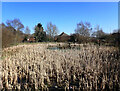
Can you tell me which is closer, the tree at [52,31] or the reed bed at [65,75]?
the reed bed at [65,75]

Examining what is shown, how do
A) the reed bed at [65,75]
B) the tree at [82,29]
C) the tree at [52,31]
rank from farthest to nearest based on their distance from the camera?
1. the tree at [52,31]
2. the tree at [82,29]
3. the reed bed at [65,75]

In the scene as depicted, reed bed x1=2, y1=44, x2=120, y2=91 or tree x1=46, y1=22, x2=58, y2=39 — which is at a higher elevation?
tree x1=46, y1=22, x2=58, y2=39

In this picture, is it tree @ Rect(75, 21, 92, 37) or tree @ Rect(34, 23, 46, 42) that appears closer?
tree @ Rect(75, 21, 92, 37)

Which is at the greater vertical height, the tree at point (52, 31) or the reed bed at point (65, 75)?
the tree at point (52, 31)

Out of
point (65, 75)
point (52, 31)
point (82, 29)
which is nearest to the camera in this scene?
point (65, 75)

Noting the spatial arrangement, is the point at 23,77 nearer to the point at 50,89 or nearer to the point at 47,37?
the point at 50,89

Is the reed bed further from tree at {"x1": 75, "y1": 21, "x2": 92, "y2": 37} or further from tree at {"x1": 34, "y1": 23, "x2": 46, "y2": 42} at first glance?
tree at {"x1": 34, "y1": 23, "x2": 46, "y2": 42}

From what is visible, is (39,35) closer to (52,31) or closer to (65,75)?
(52,31)

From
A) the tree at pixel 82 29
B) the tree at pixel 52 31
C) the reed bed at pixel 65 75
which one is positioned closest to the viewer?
the reed bed at pixel 65 75

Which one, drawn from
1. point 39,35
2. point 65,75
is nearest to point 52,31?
point 39,35

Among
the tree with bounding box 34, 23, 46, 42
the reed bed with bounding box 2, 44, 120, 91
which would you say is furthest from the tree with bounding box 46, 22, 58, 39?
the reed bed with bounding box 2, 44, 120, 91

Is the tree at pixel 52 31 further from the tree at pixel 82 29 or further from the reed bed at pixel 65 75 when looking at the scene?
the reed bed at pixel 65 75

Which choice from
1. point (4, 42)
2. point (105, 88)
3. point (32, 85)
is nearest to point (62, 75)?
point (32, 85)

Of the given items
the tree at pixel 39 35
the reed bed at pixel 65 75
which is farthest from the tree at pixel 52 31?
the reed bed at pixel 65 75
